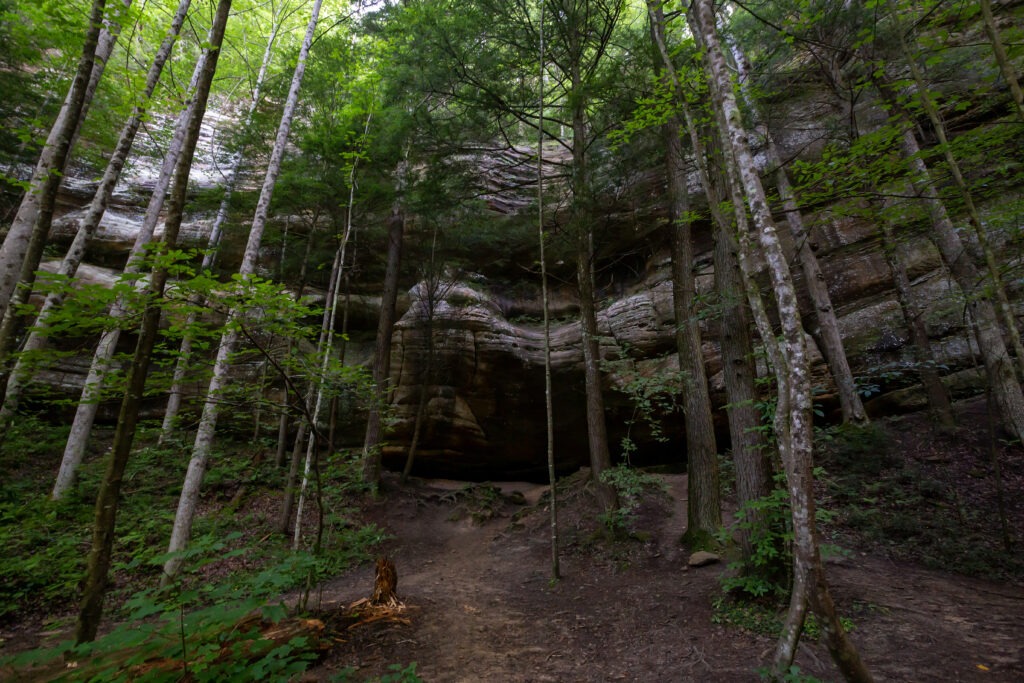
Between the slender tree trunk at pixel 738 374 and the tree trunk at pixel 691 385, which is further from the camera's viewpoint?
the tree trunk at pixel 691 385

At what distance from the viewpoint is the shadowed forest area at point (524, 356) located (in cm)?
361

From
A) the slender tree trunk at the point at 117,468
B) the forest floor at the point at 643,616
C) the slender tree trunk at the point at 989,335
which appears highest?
the slender tree trunk at the point at 989,335

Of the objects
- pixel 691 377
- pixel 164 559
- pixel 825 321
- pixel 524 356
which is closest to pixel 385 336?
pixel 524 356

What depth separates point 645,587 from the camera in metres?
5.89

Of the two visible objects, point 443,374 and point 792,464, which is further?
point 443,374

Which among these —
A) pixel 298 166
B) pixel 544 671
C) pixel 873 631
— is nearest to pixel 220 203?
pixel 298 166

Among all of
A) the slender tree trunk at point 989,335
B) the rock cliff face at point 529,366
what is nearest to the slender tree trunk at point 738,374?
the slender tree trunk at point 989,335

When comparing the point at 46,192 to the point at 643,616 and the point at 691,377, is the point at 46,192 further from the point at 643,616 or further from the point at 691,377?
the point at 691,377

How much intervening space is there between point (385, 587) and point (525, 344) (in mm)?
8560

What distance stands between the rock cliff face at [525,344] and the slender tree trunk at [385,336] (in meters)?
0.98

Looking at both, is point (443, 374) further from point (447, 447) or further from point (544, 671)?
point (544, 671)

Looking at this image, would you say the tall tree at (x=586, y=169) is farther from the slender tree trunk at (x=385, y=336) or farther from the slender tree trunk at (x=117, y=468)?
the slender tree trunk at (x=117, y=468)

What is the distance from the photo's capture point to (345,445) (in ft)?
43.3

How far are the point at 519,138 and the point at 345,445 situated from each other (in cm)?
1019
